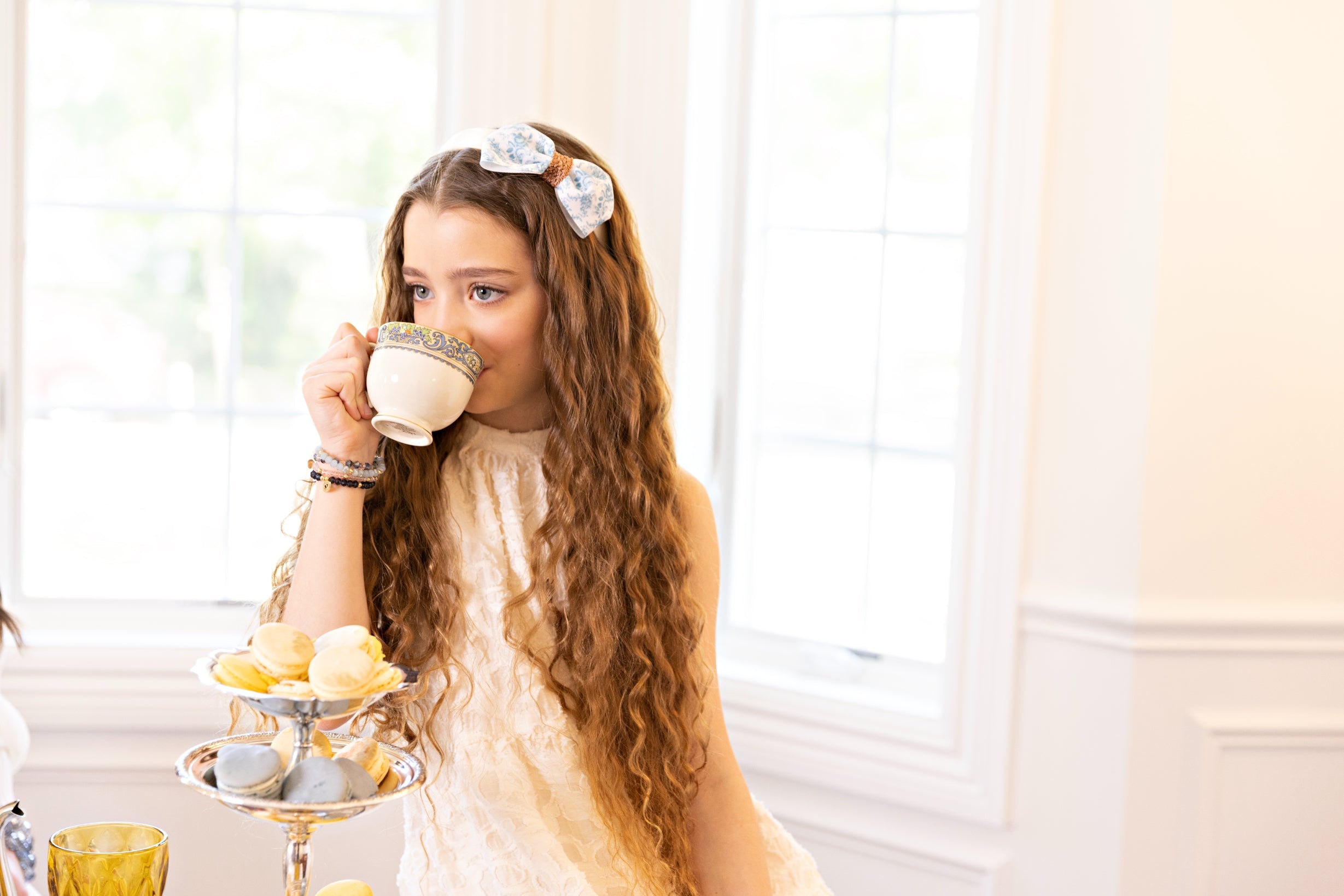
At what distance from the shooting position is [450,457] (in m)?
1.33

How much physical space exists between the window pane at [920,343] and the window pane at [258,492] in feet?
3.66

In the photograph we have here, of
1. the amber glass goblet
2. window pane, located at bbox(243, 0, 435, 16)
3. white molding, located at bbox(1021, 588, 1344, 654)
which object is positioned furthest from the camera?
window pane, located at bbox(243, 0, 435, 16)

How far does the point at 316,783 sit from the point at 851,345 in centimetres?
168

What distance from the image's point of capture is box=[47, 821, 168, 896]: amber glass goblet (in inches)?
32.7

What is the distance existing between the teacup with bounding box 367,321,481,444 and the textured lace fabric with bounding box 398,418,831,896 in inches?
9.1

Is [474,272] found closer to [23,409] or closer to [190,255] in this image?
[190,255]

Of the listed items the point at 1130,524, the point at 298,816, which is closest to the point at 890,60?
the point at 1130,524

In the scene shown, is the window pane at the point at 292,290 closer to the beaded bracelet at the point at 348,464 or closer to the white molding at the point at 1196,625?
the beaded bracelet at the point at 348,464

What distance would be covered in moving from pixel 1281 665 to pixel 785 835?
94 cm

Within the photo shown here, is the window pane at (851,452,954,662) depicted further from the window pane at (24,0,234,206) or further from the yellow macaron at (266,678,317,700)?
the yellow macaron at (266,678,317,700)

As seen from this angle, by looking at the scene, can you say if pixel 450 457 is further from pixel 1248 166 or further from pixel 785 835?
pixel 1248 166

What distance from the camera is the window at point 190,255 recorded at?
7.00 ft

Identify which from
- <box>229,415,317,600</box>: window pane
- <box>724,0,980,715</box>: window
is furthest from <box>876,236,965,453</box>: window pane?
<box>229,415,317,600</box>: window pane

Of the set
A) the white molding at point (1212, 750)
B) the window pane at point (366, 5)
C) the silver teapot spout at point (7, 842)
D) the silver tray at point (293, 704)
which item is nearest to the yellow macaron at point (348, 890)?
the silver tray at point (293, 704)
